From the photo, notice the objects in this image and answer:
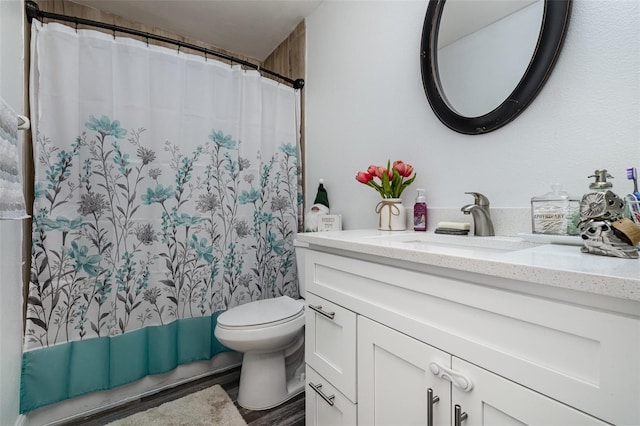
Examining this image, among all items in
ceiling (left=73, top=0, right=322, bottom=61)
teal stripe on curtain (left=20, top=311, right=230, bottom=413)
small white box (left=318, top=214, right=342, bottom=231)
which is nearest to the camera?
teal stripe on curtain (left=20, top=311, right=230, bottom=413)

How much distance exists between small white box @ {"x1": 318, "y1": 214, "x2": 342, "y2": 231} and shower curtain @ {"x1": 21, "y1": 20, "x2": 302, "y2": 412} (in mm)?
378

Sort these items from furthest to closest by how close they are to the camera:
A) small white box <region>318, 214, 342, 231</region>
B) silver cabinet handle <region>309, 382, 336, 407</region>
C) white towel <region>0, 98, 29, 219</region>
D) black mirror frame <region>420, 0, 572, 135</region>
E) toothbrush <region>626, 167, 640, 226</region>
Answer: small white box <region>318, 214, 342, 231</region>
silver cabinet handle <region>309, 382, 336, 407</region>
black mirror frame <region>420, 0, 572, 135</region>
white towel <region>0, 98, 29, 219</region>
toothbrush <region>626, 167, 640, 226</region>

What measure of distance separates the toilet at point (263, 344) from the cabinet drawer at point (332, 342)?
35cm

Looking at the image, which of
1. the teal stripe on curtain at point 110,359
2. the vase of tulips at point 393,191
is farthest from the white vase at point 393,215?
the teal stripe on curtain at point 110,359

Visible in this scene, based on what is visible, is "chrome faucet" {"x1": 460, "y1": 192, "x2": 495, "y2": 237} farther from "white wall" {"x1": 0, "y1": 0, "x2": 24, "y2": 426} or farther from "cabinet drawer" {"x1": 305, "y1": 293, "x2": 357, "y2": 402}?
"white wall" {"x1": 0, "y1": 0, "x2": 24, "y2": 426}

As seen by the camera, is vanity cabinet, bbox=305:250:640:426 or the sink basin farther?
the sink basin

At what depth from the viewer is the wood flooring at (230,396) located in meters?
1.38

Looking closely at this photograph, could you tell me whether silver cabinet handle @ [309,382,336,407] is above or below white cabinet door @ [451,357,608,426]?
below

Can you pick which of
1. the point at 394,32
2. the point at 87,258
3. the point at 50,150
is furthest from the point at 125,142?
the point at 394,32

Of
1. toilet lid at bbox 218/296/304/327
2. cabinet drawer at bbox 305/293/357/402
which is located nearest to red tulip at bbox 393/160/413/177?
cabinet drawer at bbox 305/293/357/402

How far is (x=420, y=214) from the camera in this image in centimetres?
121

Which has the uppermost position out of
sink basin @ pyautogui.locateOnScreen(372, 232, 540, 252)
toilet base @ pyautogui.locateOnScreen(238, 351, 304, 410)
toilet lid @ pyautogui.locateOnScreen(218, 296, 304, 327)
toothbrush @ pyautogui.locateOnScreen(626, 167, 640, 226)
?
toothbrush @ pyautogui.locateOnScreen(626, 167, 640, 226)

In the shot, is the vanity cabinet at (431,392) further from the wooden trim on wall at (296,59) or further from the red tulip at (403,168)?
the wooden trim on wall at (296,59)

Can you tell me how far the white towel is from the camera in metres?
0.77
